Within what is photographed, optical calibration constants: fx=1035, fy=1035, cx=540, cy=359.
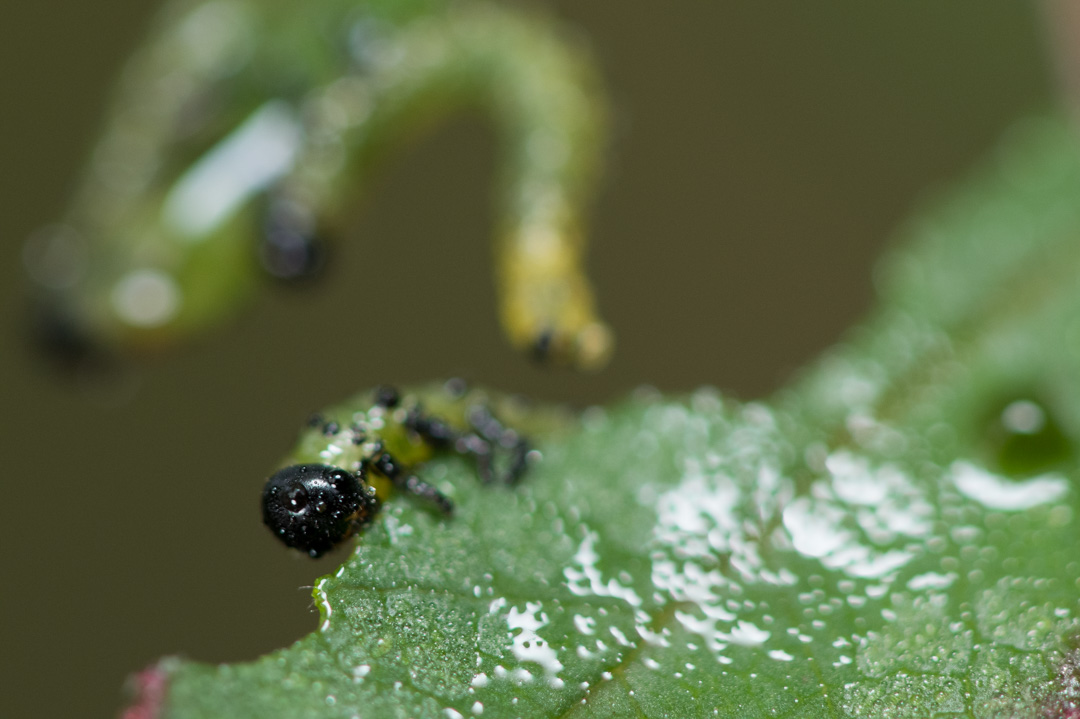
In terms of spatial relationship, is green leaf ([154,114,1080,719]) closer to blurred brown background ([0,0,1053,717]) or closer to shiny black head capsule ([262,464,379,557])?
shiny black head capsule ([262,464,379,557])

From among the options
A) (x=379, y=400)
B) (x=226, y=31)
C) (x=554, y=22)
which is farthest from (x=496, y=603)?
(x=226, y=31)

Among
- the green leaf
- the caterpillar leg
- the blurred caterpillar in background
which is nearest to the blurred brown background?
the blurred caterpillar in background

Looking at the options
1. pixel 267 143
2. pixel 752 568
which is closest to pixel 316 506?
pixel 752 568

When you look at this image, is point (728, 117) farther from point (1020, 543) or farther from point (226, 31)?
point (1020, 543)

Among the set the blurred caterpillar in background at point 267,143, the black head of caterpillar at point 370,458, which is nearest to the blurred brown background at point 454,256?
the blurred caterpillar in background at point 267,143

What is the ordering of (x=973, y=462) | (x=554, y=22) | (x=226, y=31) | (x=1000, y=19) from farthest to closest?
(x=1000, y=19) < (x=226, y=31) < (x=554, y=22) < (x=973, y=462)
